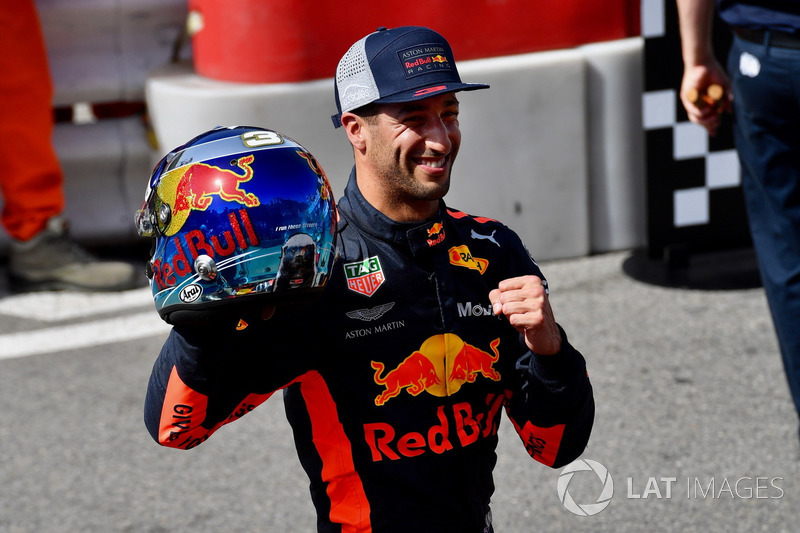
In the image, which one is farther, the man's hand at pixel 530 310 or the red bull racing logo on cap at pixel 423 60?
the red bull racing logo on cap at pixel 423 60

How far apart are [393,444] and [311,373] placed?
0.21m

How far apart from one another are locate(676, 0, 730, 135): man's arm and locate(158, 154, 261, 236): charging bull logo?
2149 mm

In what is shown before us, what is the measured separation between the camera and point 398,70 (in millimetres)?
2080

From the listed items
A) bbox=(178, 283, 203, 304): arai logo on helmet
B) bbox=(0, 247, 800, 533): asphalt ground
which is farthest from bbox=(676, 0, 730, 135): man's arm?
bbox=(178, 283, 203, 304): arai logo on helmet

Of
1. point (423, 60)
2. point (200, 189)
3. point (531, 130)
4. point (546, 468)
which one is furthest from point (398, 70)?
point (531, 130)

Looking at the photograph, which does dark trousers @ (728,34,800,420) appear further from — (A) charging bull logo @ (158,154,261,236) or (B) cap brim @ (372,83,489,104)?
(A) charging bull logo @ (158,154,261,236)

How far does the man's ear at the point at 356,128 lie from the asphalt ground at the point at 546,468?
1.65 m

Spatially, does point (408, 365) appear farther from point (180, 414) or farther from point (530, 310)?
point (180, 414)

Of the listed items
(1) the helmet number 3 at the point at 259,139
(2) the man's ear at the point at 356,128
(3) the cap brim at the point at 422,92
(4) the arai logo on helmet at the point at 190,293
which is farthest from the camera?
(2) the man's ear at the point at 356,128

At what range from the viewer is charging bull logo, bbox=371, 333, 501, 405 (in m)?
2.12

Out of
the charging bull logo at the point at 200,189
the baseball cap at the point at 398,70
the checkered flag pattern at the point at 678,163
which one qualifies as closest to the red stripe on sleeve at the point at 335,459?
the charging bull logo at the point at 200,189

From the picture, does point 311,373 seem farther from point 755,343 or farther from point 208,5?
point 208,5

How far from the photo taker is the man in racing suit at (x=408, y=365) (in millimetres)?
2098

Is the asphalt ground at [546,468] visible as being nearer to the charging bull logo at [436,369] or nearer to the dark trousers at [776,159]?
the dark trousers at [776,159]
